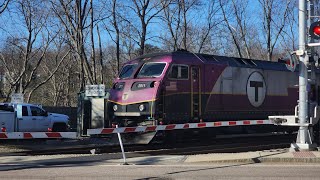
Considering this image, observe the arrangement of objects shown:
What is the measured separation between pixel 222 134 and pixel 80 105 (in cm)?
712

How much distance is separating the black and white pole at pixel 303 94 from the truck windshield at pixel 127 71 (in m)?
6.76

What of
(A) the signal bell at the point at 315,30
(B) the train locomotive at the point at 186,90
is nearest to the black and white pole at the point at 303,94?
(A) the signal bell at the point at 315,30

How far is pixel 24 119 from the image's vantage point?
2300 cm

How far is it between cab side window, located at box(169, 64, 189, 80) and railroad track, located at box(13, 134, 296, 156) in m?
2.55

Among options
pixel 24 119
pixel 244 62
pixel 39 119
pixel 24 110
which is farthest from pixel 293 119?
pixel 39 119

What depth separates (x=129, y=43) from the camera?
42.2 metres

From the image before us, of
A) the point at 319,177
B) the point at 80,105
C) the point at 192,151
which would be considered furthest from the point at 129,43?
the point at 319,177

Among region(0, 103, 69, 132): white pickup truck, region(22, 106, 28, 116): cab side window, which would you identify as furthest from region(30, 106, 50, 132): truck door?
region(22, 106, 28, 116): cab side window

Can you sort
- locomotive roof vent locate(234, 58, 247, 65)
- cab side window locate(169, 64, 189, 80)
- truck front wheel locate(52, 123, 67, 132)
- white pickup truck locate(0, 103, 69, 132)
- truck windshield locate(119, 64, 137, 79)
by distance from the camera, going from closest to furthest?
1. cab side window locate(169, 64, 189, 80)
2. truck windshield locate(119, 64, 137, 79)
3. locomotive roof vent locate(234, 58, 247, 65)
4. white pickup truck locate(0, 103, 69, 132)
5. truck front wheel locate(52, 123, 67, 132)

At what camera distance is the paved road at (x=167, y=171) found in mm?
9812

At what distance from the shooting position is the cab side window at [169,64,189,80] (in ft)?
55.0

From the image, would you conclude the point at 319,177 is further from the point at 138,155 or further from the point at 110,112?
the point at 110,112

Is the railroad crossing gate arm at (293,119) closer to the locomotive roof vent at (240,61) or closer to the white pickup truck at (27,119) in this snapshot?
the locomotive roof vent at (240,61)

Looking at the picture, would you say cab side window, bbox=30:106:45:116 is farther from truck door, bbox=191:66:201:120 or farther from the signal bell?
the signal bell
